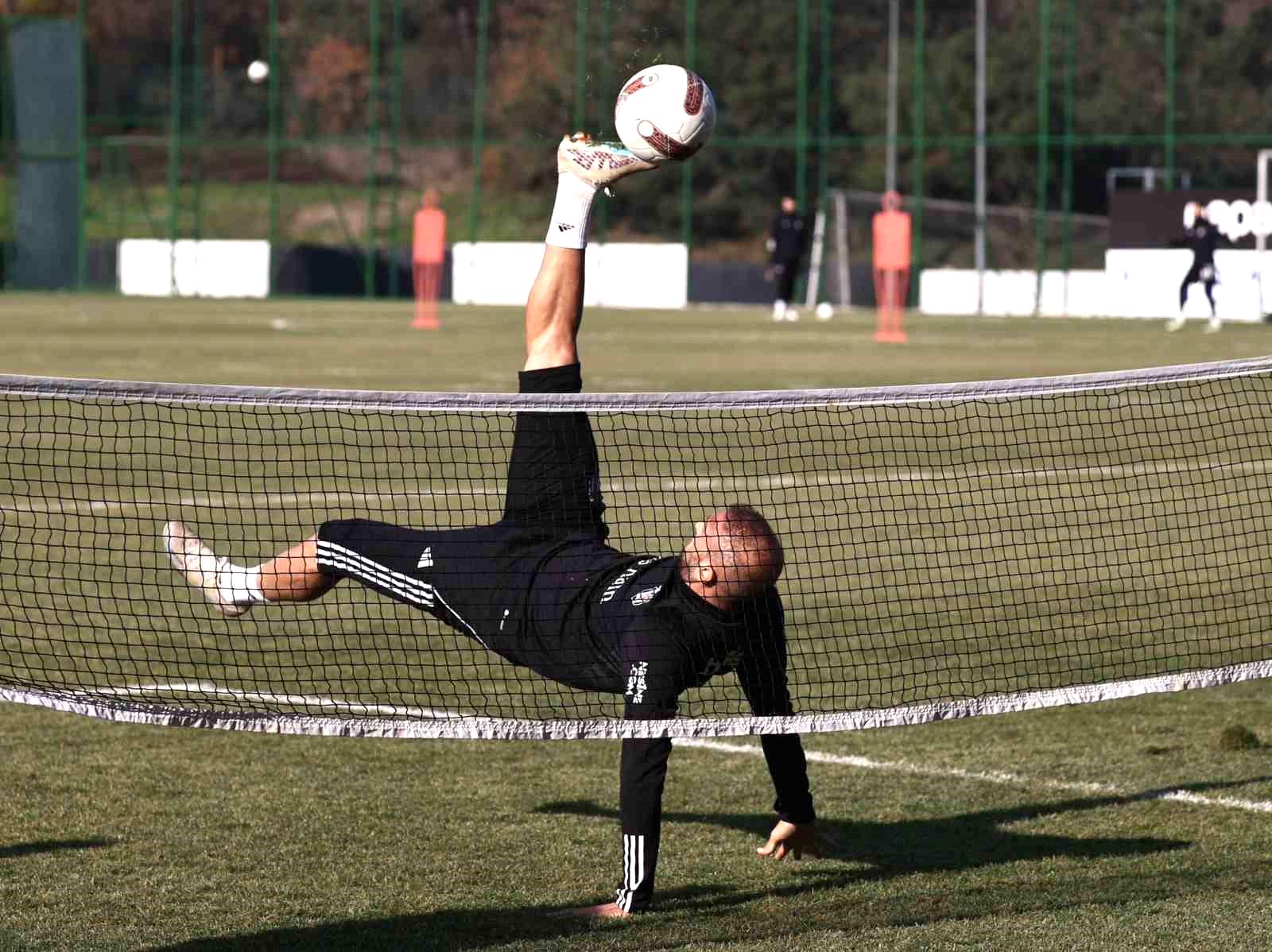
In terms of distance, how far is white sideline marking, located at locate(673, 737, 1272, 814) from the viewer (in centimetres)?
704

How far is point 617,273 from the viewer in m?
51.8

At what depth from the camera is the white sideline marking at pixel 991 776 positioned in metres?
7.04

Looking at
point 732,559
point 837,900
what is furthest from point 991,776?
point 732,559

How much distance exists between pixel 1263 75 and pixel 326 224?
2578 cm

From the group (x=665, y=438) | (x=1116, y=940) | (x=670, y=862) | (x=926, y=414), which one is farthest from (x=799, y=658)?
(x=926, y=414)

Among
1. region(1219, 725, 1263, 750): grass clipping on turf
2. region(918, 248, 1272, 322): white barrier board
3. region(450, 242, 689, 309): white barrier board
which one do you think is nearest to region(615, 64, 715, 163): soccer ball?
region(1219, 725, 1263, 750): grass clipping on turf

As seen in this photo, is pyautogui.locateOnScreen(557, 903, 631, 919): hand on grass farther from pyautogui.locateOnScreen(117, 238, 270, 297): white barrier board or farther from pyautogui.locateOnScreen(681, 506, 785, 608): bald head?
pyautogui.locateOnScreen(117, 238, 270, 297): white barrier board

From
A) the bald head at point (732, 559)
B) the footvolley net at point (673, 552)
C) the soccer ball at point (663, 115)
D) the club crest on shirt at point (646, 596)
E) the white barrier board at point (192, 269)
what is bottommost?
the footvolley net at point (673, 552)

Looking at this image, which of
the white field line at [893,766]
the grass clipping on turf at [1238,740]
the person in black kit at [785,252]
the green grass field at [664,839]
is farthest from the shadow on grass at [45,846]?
the person in black kit at [785,252]

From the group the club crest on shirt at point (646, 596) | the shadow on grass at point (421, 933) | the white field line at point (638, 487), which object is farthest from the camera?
the white field line at point (638, 487)

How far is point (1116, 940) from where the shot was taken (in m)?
5.52

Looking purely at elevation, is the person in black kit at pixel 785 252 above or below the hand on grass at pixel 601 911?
above

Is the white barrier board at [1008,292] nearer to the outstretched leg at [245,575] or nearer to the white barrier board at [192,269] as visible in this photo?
the white barrier board at [192,269]

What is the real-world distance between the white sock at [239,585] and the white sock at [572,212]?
1369 mm
